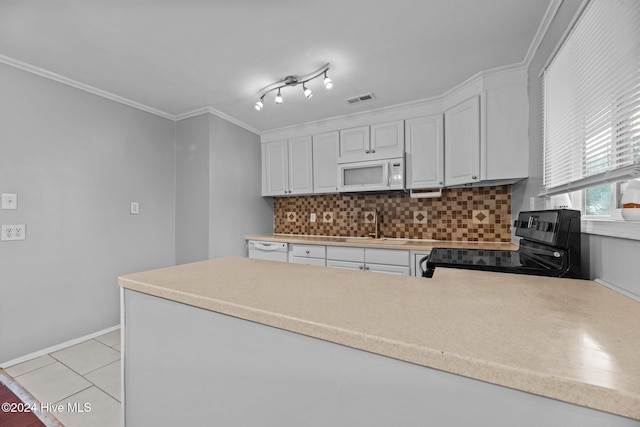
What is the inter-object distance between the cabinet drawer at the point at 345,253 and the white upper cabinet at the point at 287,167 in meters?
0.88

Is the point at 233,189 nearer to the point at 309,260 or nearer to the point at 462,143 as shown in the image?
the point at 309,260

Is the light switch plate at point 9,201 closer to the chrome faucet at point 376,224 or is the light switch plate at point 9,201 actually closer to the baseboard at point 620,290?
the chrome faucet at point 376,224

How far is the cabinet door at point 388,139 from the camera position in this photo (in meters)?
2.87

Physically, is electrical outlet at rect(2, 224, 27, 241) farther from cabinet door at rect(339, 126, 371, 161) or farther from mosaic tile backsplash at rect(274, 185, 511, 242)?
cabinet door at rect(339, 126, 371, 161)

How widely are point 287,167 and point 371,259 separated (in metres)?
1.66

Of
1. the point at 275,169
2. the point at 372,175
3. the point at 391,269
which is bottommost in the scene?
the point at 391,269

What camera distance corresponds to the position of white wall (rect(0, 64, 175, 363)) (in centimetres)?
208

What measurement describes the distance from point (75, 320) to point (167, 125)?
2.14 metres

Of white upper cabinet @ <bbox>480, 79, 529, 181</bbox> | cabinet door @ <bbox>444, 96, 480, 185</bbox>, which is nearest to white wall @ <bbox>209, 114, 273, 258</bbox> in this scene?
cabinet door @ <bbox>444, 96, 480, 185</bbox>

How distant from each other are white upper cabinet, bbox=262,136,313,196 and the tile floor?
2305 millimetres

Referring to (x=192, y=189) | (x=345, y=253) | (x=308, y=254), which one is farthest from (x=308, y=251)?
(x=192, y=189)

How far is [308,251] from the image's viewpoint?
3012 mm

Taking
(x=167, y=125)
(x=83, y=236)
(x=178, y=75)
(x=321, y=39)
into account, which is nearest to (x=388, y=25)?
(x=321, y=39)

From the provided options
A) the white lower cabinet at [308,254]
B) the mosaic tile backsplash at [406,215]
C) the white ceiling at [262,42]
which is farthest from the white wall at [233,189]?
the white lower cabinet at [308,254]
